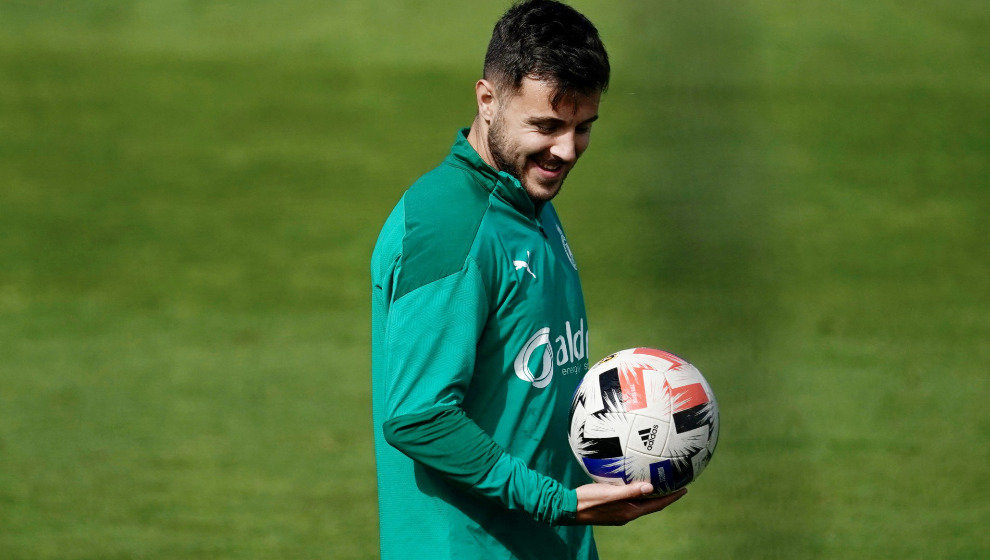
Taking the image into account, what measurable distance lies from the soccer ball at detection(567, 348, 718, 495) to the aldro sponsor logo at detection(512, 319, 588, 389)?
2.7 inches

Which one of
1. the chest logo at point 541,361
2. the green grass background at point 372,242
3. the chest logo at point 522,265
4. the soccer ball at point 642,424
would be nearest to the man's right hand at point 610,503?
the soccer ball at point 642,424

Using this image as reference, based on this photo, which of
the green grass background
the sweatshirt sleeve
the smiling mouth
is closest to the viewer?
the sweatshirt sleeve

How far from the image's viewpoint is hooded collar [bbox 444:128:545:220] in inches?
105

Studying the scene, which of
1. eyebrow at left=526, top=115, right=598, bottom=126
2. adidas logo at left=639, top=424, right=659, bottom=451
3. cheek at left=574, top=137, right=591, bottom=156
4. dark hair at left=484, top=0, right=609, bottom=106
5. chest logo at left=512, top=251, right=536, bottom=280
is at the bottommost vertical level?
adidas logo at left=639, top=424, right=659, bottom=451

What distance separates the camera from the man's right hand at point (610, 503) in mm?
2535

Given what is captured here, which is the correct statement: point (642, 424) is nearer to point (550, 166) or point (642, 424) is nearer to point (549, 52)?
point (550, 166)

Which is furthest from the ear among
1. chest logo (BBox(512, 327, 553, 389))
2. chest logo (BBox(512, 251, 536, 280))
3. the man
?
chest logo (BBox(512, 327, 553, 389))

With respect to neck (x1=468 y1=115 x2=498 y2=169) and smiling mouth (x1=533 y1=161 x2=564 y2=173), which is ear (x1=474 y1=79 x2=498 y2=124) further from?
smiling mouth (x1=533 y1=161 x2=564 y2=173)

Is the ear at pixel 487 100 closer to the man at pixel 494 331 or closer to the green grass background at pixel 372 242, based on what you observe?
the man at pixel 494 331

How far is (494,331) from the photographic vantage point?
2.57 meters

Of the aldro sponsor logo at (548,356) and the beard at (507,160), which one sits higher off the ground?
the beard at (507,160)

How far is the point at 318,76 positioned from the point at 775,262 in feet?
17.8

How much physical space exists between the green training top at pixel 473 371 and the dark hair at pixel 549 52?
0.21 meters

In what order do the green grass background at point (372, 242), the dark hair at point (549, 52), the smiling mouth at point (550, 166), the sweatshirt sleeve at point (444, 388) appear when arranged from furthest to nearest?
the green grass background at point (372, 242) < the smiling mouth at point (550, 166) < the dark hair at point (549, 52) < the sweatshirt sleeve at point (444, 388)
